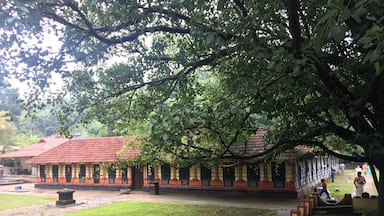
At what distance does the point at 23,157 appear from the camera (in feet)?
142

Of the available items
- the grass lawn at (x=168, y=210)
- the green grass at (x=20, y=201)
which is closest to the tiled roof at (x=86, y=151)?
the green grass at (x=20, y=201)

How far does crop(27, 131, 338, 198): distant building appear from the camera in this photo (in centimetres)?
2077

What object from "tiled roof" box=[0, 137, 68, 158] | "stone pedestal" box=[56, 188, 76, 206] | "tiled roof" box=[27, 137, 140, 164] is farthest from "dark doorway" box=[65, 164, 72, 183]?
"tiled roof" box=[0, 137, 68, 158]

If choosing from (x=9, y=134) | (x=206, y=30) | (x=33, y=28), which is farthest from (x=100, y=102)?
(x=9, y=134)

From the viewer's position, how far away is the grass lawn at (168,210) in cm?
1630

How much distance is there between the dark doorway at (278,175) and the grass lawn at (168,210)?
439 centimetres

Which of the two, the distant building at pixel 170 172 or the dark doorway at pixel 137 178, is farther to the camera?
the dark doorway at pixel 137 178

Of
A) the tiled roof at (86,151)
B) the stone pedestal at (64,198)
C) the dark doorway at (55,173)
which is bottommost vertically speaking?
the stone pedestal at (64,198)

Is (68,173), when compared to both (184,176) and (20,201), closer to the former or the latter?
(20,201)

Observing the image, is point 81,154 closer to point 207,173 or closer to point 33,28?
point 207,173

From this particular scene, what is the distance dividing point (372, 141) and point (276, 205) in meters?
11.8

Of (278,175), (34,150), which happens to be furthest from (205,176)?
(34,150)

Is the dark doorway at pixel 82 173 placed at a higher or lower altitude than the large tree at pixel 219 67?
lower

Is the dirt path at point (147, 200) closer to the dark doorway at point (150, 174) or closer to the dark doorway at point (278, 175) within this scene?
the dark doorway at point (150, 174)
